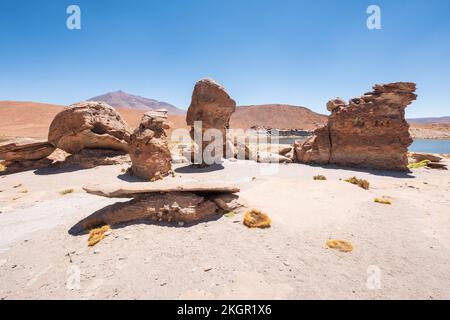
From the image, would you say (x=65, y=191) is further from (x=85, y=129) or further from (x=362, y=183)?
(x=362, y=183)

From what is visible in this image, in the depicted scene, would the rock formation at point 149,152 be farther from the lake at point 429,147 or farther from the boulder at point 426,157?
the lake at point 429,147

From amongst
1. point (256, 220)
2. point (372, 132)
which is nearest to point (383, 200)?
point (256, 220)

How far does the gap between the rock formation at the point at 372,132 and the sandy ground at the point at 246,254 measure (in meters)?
5.96

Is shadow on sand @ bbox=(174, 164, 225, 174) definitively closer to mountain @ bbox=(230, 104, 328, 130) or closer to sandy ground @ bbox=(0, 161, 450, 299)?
sandy ground @ bbox=(0, 161, 450, 299)

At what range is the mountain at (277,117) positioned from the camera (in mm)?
109619

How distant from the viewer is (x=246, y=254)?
462 cm

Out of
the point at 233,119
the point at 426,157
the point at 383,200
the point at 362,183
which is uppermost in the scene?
the point at 233,119

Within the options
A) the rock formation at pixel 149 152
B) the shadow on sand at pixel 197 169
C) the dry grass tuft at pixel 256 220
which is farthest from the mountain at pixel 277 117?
the dry grass tuft at pixel 256 220

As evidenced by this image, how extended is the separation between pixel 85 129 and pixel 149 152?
5423 mm

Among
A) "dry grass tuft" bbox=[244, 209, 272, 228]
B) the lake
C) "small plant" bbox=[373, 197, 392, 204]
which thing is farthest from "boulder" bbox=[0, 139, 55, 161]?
the lake

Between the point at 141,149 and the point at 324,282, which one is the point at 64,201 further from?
the point at 324,282

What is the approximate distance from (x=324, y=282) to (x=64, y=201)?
8.56 m

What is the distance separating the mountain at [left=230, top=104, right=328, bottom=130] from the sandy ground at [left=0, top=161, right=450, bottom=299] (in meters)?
100

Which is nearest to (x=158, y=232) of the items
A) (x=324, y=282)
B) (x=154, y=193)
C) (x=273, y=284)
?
(x=154, y=193)
